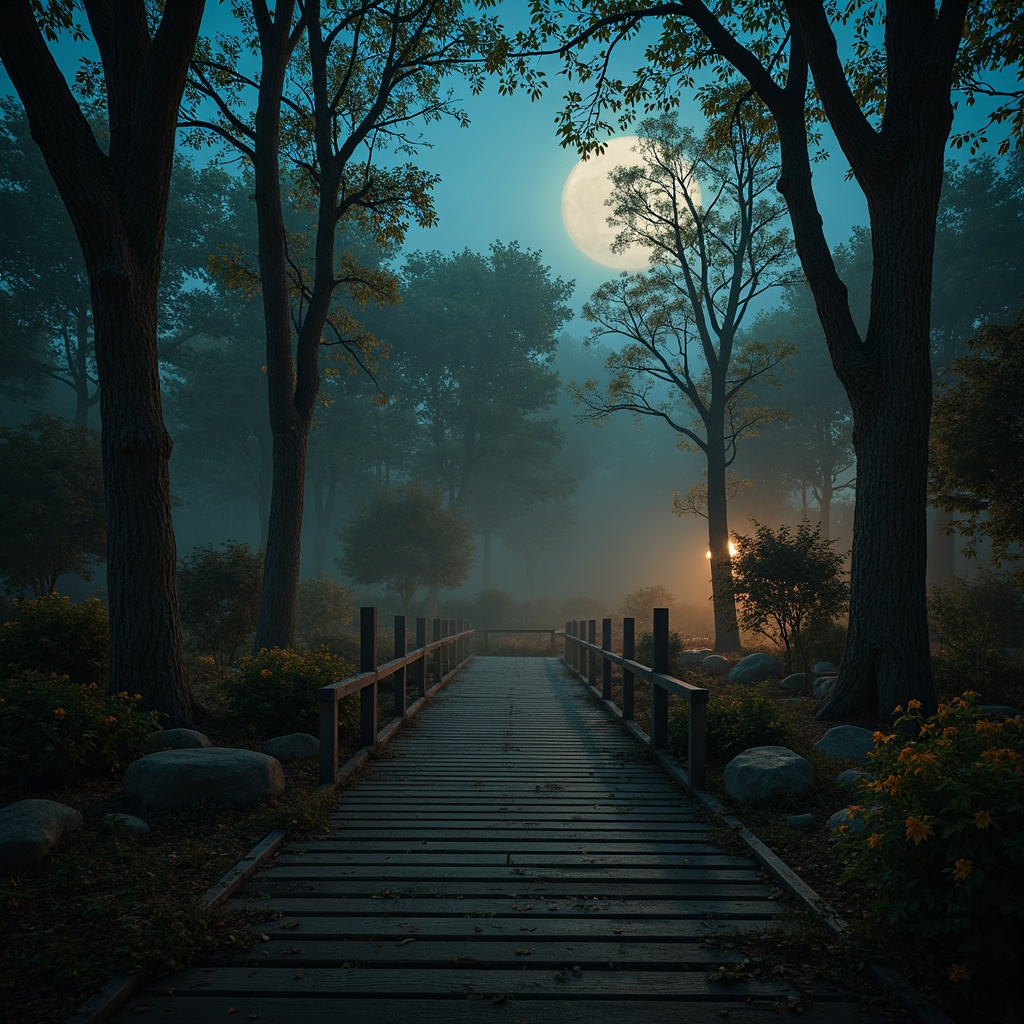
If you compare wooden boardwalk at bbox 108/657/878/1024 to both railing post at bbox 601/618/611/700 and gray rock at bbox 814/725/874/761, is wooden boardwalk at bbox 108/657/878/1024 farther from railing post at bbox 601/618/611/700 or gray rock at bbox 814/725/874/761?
railing post at bbox 601/618/611/700

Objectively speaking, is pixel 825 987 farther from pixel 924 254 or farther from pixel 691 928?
pixel 924 254

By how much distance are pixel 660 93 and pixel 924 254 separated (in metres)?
5.37

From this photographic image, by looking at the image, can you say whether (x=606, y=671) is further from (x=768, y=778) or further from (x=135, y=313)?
(x=135, y=313)

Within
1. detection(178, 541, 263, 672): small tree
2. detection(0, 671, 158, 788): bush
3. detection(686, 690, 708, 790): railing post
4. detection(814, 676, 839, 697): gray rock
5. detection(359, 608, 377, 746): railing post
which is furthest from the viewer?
detection(178, 541, 263, 672): small tree

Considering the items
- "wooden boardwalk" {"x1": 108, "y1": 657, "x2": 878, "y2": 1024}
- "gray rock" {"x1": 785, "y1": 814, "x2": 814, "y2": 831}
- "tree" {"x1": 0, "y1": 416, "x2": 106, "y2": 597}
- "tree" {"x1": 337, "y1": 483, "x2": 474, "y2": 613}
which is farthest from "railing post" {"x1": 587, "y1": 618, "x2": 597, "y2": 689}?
"tree" {"x1": 337, "y1": 483, "x2": 474, "y2": 613}

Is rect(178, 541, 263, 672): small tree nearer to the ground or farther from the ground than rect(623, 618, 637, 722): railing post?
farther from the ground

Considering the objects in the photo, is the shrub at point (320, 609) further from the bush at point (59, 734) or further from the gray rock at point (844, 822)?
the gray rock at point (844, 822)

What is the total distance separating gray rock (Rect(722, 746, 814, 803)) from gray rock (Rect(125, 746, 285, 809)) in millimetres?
3526

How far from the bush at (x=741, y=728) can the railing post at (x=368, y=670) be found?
3.02 meters

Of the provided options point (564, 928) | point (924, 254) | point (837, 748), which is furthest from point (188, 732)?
point (924, 254)

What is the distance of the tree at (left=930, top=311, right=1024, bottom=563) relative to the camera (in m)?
11.2

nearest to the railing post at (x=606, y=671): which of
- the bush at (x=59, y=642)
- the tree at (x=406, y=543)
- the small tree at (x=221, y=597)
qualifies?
the bush at (x=59, y=642)

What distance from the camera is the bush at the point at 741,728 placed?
6520 mm

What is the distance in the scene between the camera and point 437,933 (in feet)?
10.9
